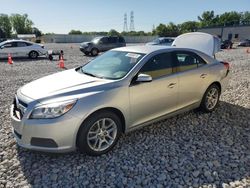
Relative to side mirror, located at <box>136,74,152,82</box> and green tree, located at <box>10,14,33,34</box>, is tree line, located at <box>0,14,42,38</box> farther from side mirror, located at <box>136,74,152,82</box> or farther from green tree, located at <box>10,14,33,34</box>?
side mirror, located at <box>136,74,152,82</box>

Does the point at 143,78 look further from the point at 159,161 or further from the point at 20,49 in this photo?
the point at 20,49

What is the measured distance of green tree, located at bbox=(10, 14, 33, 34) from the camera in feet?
364

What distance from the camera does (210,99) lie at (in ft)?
17.4

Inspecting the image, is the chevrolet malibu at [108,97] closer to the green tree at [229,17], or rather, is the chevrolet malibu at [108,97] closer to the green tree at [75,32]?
the green tree at [75,32]

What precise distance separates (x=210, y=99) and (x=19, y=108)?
3.82 meters

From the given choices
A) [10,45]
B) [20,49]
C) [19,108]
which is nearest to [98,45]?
[20,49]

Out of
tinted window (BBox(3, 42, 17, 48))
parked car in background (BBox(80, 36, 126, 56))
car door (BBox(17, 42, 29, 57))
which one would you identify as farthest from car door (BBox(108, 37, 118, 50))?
tinted window (BBox(3, 42, 17, 48))

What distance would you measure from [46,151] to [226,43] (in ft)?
121

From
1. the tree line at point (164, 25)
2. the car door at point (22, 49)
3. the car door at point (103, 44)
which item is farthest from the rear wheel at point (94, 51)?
the tree line at point (164, 25)

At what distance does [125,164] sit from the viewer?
3436mm

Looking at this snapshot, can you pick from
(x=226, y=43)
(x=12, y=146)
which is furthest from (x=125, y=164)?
(x=226, y=43)

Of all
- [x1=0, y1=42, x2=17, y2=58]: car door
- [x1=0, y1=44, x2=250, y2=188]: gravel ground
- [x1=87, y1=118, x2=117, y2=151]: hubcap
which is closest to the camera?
[x1=0, y1=44, x2=250, y2=188]: gravel ground

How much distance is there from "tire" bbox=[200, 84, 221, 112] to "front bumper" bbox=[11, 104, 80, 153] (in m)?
2.99

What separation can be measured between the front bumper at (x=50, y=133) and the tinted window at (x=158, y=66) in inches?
58.8
